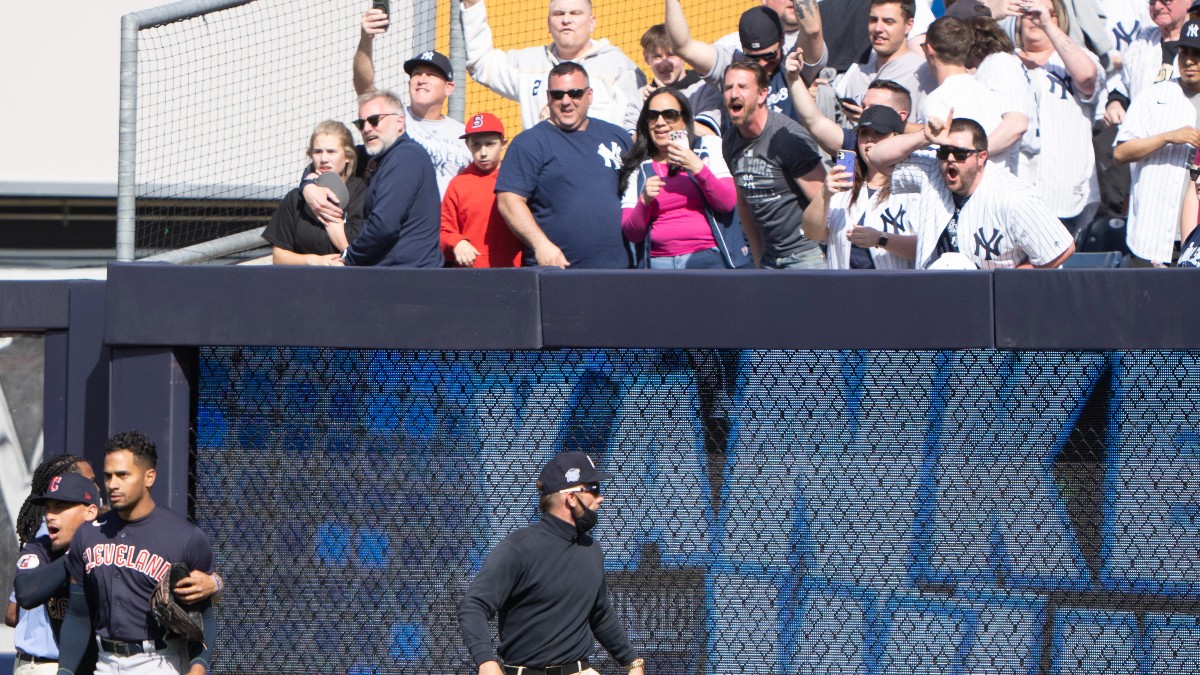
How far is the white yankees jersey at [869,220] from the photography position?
5.89 m

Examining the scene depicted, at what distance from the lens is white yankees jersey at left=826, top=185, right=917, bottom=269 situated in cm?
589

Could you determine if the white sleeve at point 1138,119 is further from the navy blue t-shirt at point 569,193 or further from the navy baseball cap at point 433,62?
the navy baseball cap at point 433,62

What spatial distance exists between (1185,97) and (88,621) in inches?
205

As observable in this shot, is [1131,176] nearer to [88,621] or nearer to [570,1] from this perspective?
[570,1]

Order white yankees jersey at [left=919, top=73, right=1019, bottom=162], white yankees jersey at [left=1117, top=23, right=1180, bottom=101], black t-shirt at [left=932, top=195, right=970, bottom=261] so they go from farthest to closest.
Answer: white yankees jersey at [left=1117, top=23, right=1180, bottom=101] → white yankees jersey at [left=919, top=73, right=1019, bottom=162] → black t-shirt at [left=932, top=195, right=970, bottom=261]

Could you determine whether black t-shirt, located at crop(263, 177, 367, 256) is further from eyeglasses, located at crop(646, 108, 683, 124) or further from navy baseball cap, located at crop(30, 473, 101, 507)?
navy baseball cap, located at crop(30, 473, 101, 507)

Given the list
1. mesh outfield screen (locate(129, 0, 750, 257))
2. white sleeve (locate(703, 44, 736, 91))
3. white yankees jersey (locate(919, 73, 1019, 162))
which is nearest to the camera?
white yankees jersey (locate(919, 73, 1019, 162))

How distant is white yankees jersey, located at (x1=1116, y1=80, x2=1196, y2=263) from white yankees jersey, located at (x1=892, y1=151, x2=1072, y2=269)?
4.16 ft

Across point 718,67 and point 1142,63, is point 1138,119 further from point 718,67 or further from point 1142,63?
point 718,67

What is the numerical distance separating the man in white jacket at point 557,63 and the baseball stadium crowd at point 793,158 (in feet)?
0.05

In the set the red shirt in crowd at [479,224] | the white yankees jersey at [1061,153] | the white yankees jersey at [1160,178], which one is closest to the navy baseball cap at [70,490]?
the red shirt in crowd at [479,224]

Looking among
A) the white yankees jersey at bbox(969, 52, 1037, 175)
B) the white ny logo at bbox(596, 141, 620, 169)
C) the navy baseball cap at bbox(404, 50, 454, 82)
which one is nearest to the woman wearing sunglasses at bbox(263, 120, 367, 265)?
the navy baseball cap at bbox(404, 50, 454, 82)

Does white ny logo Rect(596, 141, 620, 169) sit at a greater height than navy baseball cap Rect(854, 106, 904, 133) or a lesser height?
lesser

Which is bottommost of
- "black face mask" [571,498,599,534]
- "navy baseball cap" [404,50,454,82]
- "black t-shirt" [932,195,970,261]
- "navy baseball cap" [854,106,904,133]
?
"black face mask" [571,498,599,534]
